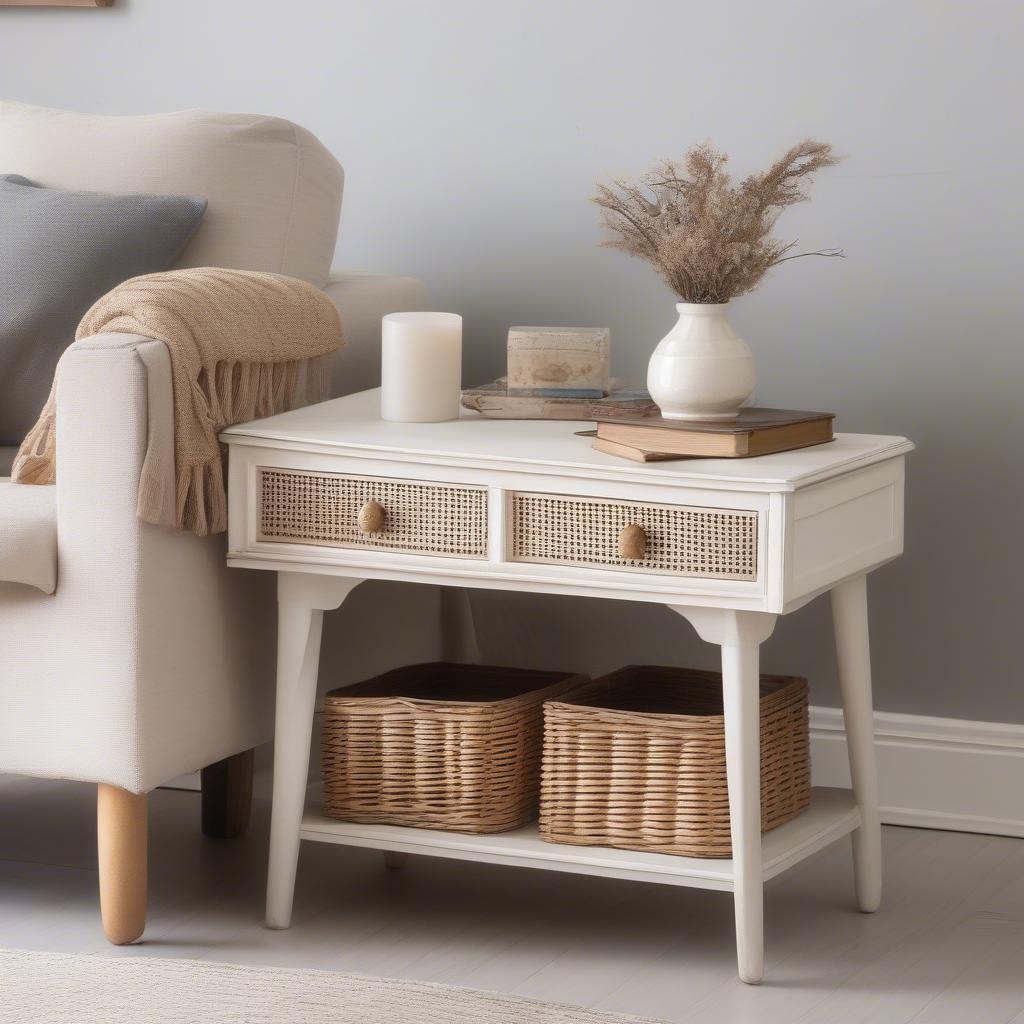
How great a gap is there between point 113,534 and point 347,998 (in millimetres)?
509

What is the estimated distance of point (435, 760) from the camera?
5.69 ft

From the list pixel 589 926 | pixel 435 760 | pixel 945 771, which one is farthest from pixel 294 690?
pixel 945 771

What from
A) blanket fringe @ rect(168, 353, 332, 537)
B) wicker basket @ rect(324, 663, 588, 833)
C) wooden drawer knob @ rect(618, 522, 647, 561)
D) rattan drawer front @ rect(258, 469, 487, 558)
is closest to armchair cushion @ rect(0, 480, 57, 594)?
blanket fringe @ rect(168, 353, 332, 537)

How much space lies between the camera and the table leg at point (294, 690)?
1737 mm

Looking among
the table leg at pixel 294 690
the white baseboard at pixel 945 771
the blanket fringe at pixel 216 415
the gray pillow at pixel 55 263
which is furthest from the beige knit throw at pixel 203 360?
the white baseboard at pixel 945 771

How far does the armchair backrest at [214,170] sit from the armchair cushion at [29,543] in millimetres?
511

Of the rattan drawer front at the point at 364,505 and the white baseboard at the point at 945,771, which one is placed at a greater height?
the rattan drawer front at the point at 364,505

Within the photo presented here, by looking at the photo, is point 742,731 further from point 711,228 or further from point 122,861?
point 122,861

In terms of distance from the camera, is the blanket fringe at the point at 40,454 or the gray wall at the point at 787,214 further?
the gray wall at the point at 787,214

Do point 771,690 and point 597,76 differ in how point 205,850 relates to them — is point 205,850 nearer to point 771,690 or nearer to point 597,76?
point 771,690

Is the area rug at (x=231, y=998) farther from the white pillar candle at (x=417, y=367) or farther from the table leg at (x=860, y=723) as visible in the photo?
the white pillar candle at (x=417, y=367)

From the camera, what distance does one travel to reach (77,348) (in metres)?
1.62

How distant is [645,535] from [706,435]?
0.12m

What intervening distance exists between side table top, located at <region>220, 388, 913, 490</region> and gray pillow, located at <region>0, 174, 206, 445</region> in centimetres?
33
